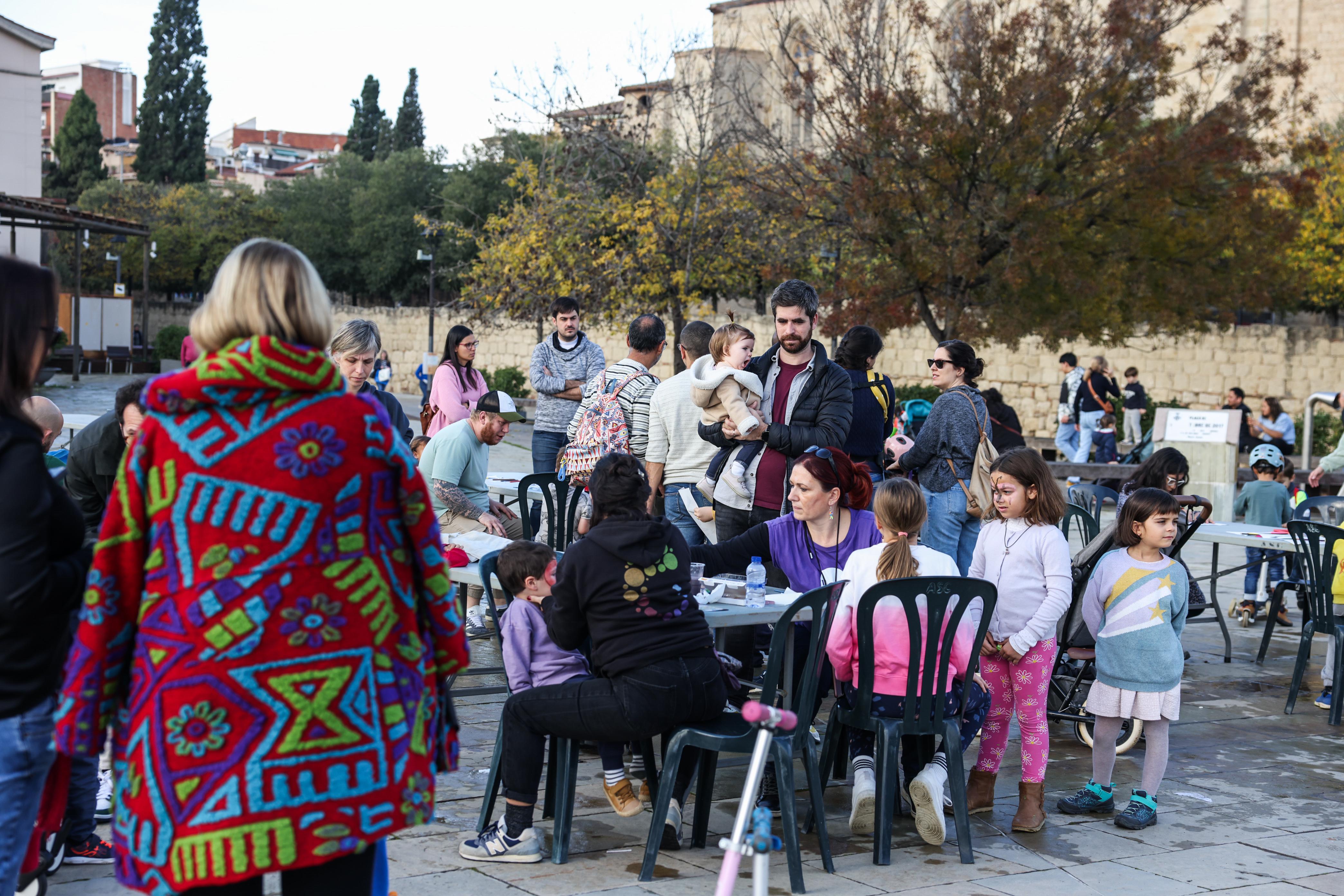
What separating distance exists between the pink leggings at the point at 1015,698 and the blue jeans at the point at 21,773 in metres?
3.19

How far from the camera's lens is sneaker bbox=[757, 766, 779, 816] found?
15.0 ft

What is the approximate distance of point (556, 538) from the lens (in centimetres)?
738

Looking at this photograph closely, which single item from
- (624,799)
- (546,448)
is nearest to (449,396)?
(546,448)

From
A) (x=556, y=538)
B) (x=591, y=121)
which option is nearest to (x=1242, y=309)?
(x=591, y=121)

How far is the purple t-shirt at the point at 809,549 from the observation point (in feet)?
16.4

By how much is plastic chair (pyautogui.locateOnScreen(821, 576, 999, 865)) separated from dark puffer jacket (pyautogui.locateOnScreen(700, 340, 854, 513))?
1403 mm

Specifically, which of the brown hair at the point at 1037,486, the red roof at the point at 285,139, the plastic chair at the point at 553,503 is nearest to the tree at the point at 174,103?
the red roof at the point at 285,139

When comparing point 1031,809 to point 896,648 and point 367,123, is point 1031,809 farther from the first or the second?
point 367,123

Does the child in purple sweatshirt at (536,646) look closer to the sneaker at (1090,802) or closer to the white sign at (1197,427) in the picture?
the sneaker at (1090,802)

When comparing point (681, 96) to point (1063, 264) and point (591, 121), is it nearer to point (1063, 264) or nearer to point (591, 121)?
point (591, 121)

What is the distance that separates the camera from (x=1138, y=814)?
4.60 metres

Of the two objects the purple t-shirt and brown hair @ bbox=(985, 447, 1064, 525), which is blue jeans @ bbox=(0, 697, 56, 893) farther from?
brown hair @ bbox=(985, 447, 1064, 525)

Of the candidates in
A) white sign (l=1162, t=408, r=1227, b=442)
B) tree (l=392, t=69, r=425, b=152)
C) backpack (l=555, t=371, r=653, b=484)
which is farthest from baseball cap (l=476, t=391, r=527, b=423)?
tree (l=392, t=69, r=425, b=152)

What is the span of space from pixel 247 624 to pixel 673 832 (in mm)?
2385
